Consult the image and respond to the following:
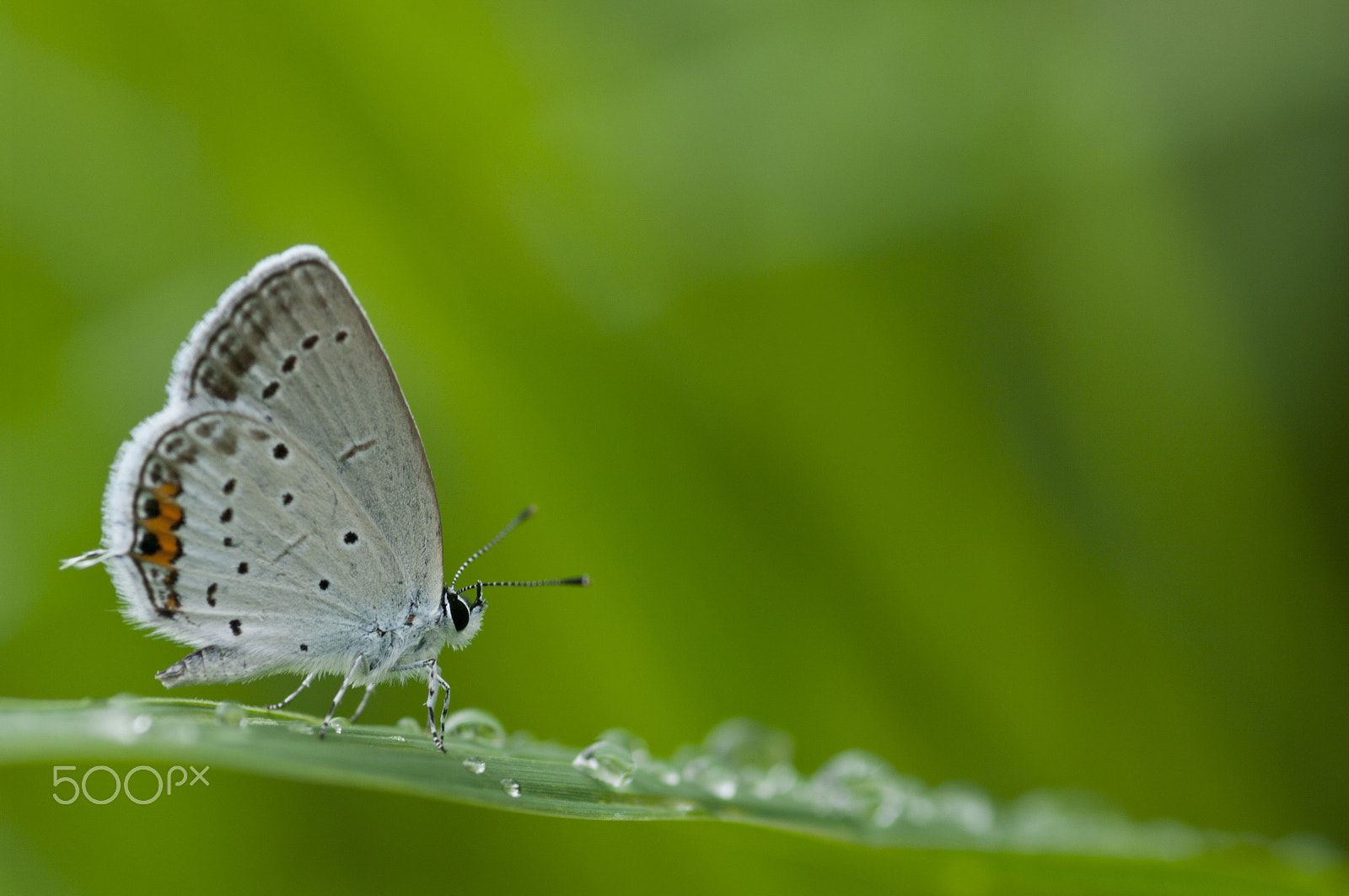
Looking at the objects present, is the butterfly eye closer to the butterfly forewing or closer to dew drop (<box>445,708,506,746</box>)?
the butterfly forewing

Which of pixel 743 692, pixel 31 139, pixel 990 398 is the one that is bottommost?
pixel 743 692

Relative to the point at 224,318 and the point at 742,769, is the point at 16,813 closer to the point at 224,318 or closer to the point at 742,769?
the point at 224,318

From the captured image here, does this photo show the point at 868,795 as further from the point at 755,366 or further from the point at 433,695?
the point at 755,366

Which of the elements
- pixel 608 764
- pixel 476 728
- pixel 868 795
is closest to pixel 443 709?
pixel 476 728

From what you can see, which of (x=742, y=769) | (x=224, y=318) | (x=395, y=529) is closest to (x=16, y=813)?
(x=395, y=529)

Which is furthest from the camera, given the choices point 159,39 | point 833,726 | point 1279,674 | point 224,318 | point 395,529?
point 1279,674
